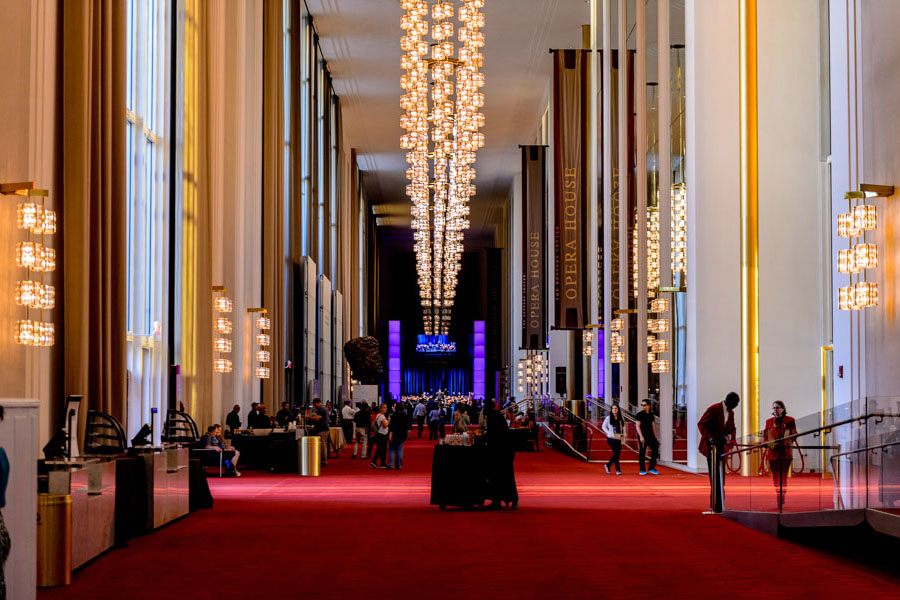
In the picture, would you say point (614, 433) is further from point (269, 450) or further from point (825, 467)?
point (825, 467)

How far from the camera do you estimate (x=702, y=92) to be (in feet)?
66.9

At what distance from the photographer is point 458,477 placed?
13500mm

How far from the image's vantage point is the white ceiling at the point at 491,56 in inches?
1170

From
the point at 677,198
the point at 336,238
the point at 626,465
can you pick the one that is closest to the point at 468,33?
the point at 677,198

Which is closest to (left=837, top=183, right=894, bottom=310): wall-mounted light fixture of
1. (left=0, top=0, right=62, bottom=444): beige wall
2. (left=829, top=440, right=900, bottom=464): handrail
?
(left=829, top=440, right=900, bottom=464): handrail

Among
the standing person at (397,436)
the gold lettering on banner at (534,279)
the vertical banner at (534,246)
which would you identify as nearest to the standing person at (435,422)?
the vertical banner at (534,246)

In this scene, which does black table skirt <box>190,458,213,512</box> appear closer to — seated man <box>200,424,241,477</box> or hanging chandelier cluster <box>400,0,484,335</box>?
seated man <box>200,424,241,477</box>

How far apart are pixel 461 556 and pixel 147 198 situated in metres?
10.4

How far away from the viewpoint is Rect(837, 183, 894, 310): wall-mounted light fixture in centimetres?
1198

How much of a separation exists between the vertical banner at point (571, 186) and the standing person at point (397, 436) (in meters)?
7.40

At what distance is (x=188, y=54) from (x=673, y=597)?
1487 cm

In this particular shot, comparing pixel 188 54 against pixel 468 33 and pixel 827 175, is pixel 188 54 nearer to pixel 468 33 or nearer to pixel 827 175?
pixel 468 33

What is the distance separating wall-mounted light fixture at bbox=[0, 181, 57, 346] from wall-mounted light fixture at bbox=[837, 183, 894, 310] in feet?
25.8

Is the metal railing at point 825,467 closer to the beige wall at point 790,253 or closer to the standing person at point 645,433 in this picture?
the beige wall at point 790,253
